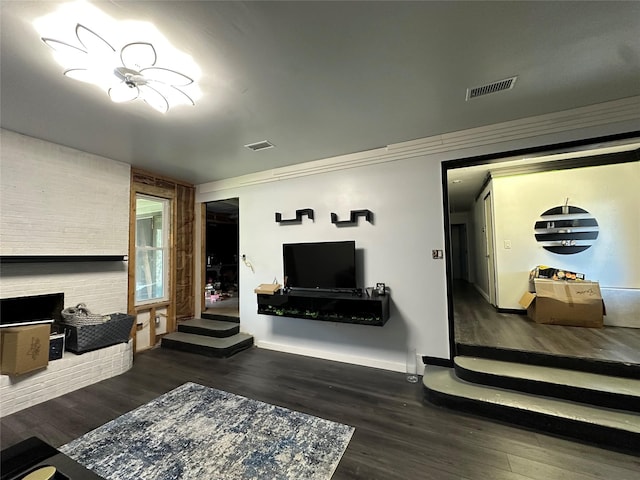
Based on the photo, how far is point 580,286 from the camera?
13.0ft

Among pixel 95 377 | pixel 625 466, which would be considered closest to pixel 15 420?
pixel 95 377

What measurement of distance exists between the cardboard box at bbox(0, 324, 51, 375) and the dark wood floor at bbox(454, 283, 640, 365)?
187 inches

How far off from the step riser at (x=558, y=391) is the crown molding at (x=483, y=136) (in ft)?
8.31

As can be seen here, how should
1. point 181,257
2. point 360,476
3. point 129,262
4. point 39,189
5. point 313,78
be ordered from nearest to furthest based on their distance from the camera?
point 360,476 < point 313,78 < point 39,189 < point 129,262 < point 181,257

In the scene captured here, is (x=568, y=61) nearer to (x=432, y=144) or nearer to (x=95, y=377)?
(x=432, y=144)

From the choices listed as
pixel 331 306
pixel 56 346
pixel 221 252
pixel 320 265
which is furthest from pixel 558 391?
pixel 221 252

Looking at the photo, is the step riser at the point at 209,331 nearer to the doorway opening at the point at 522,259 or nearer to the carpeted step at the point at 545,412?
the carpeted step at the point at 545,412

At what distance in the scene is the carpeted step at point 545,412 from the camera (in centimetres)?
201

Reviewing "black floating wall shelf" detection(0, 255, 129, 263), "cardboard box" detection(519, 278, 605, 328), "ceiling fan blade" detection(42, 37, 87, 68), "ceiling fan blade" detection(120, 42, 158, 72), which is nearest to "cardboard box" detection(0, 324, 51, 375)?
"black floating wall shelf" detection(0, 255, 129, 263)

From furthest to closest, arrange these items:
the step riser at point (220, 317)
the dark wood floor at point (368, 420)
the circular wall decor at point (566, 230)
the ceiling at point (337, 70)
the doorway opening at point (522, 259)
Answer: the step riser at point (220, 317) < the circular wall decor at point (566, 230) < the doorway opening at point (522, 259) < the dark wood floor at point (368, 420) < the ceiling at point (337, 70)

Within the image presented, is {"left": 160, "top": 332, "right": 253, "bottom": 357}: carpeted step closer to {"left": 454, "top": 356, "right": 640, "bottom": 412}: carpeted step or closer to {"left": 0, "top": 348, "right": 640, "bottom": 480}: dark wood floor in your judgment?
{"left": 0, "top": 348, "right": 640, "bottom": 480}: dark wood floor

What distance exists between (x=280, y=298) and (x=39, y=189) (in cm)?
323

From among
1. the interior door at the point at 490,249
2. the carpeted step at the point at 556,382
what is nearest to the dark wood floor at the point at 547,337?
the carpeted step at the point at 556,382

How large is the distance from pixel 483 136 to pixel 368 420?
3271 millimetres
